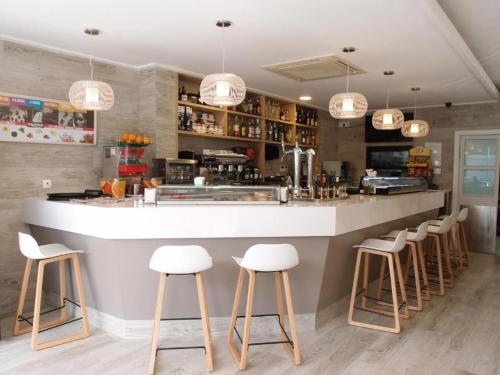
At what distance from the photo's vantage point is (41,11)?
3.29 meters

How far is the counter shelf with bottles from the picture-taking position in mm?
3184

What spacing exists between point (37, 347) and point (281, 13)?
126 inches

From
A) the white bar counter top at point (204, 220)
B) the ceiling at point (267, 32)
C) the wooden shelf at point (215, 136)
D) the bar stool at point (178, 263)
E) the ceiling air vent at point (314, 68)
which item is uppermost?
the ceiling at point (267, 32)

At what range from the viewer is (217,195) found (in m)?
3.23

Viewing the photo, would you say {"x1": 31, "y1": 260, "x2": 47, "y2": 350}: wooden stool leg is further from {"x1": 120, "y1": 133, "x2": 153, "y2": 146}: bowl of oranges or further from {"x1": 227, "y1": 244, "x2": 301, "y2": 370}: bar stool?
{"x1": 120, "y1": 133, "x2": 153, "y2": 146}: bowl of oranges

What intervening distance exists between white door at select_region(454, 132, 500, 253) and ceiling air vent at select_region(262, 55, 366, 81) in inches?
139

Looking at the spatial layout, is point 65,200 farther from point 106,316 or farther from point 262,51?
point 262,51

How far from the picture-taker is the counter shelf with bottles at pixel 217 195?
125 inches

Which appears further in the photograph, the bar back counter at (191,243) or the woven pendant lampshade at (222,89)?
the woven pendant lampshade at (222,89)

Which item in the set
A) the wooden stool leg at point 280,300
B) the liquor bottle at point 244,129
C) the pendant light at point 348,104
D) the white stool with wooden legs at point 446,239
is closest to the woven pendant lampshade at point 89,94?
the wooden stool leg at point 280,300

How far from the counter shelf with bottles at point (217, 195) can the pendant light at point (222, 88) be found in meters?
0.75

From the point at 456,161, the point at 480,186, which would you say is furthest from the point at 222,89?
the point at 480,186

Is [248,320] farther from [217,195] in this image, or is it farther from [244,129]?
[244,129]

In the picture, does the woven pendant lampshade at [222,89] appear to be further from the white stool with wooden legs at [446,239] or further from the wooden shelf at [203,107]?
the white stool with wooden legs at [446,239]
